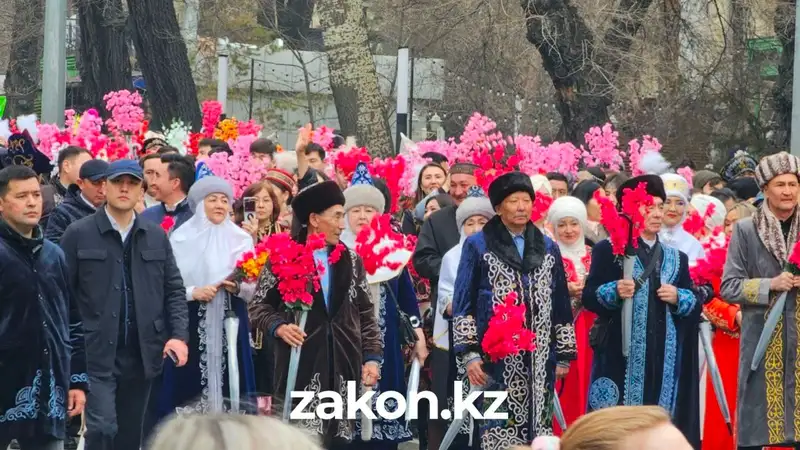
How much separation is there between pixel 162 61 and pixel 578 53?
5.34 m

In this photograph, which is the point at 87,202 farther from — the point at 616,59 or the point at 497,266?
the point at 616,59

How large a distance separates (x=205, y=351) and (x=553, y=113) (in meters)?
24.0

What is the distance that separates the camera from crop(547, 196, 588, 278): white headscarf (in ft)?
36.0

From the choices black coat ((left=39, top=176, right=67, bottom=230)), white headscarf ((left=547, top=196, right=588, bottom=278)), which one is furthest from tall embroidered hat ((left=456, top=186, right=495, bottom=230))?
black coat ((left=39, top=176, right=67, bottom=230))

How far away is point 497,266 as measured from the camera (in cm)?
891

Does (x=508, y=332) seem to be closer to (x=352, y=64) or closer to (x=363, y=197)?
(x=363, y=197)

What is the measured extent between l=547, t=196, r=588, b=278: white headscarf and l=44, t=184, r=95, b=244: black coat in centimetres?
305

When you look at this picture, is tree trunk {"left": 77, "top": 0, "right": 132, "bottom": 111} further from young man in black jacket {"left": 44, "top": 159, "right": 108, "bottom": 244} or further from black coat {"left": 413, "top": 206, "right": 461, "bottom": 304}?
young man in black jacket {"left": 44, "top": 159, "right": 108, "bottom": 244}

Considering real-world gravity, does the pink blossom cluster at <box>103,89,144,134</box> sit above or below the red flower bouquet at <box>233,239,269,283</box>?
above

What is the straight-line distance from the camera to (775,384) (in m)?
9.60

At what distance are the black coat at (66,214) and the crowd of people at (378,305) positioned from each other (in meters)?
0.01

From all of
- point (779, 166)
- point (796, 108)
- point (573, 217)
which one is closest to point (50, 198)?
point (573, 217)

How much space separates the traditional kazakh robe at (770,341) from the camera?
955 centimetres

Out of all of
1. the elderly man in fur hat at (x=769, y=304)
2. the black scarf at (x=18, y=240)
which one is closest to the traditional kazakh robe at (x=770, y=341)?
the elderly man in fur hat at (x=769, y=304)
